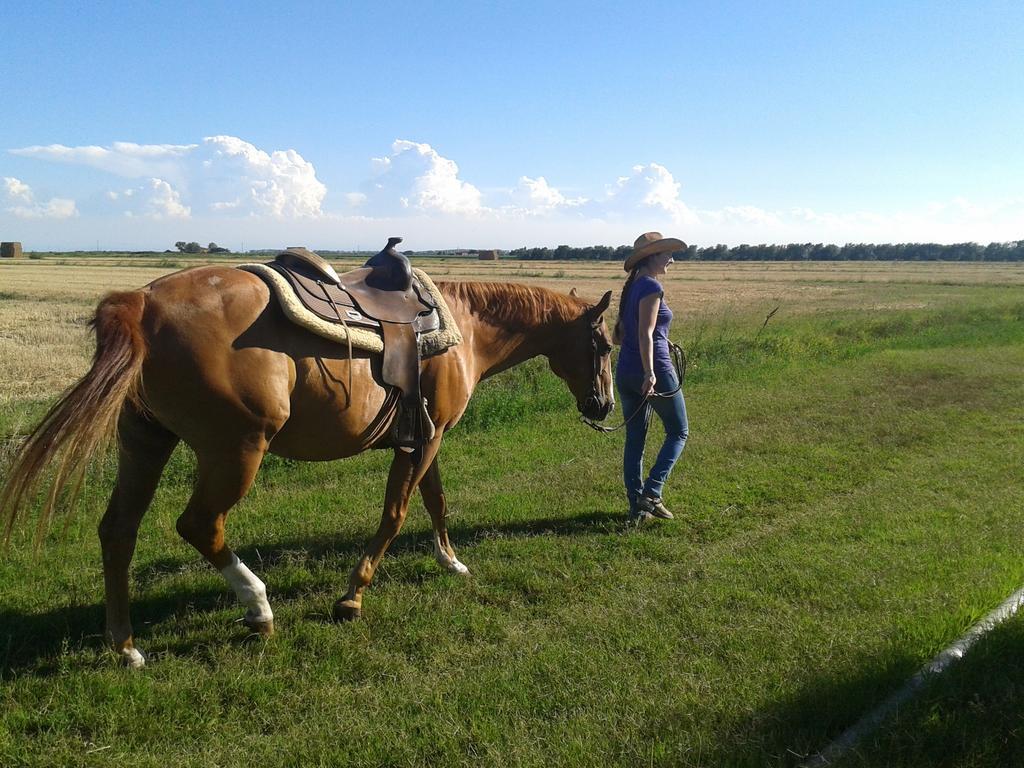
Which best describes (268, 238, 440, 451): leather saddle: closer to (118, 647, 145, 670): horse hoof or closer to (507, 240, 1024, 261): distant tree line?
(118, 647, 145, 670): horse hoof

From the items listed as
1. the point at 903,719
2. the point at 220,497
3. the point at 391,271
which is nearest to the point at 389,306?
the point at 391,271

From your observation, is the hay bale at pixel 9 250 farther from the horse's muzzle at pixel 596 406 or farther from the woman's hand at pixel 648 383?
the woman's hand at pixel 648 383

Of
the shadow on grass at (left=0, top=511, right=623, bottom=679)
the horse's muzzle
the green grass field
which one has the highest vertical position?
the horse's muzzle

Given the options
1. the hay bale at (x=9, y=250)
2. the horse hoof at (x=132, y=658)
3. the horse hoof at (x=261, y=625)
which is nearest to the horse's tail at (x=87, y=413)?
the horse hoof at (x=132, y=658)

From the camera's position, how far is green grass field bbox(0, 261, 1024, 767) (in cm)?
271

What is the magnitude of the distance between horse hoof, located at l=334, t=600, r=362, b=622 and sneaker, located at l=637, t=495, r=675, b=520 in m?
2.43

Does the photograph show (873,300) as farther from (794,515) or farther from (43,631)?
(43,631)

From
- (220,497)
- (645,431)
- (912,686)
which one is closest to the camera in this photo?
(912,686)

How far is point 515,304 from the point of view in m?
4.83

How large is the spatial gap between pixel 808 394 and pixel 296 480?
747 centimetres

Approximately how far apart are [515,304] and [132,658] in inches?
117

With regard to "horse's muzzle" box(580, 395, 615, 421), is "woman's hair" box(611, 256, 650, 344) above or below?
above

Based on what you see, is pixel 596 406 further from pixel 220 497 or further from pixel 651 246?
pixel 220 497

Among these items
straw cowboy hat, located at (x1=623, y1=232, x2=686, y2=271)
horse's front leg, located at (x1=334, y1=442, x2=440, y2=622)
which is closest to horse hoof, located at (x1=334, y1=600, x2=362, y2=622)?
horse's front leg, located at (x1=334, y1=442, x2=440, y2=622)
